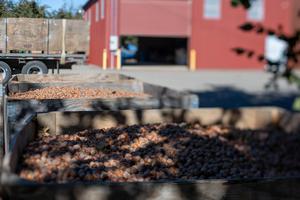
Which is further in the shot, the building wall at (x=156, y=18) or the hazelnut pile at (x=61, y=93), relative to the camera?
the building wall at (x=156, y=18)

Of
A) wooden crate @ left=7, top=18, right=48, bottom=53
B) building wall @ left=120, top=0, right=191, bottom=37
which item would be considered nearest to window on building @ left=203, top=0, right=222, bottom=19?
building wall @ left=120, top=0, right=191, bottom=37

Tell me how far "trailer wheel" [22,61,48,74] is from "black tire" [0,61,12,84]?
19cm

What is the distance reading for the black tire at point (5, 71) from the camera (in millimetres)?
4582

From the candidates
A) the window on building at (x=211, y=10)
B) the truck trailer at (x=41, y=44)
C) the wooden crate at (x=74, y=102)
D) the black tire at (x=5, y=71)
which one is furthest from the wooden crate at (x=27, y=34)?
the window on building at (x=211, y=10)

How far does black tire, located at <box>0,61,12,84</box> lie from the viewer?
4.58 meters

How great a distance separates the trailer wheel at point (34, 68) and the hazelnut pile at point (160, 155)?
0.60 m

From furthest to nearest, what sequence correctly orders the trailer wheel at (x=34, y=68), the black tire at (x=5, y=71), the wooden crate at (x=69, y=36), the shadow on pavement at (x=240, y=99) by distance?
the shadow on pavement at (x=240, y=99)
the trailer wheel at (x=34, y=68)
the wooden crate at (x=69, y=36)
the black tire at (x=5, y=71)

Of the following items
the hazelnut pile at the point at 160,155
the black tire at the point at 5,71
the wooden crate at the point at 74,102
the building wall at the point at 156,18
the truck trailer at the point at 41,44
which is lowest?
the hazelnut pile at the point at 160,155

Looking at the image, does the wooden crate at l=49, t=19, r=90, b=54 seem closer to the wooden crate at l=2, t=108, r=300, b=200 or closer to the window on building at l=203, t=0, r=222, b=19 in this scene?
the wooden crate at l=2, t=108, r=300, b=200

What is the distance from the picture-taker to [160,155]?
504 cm

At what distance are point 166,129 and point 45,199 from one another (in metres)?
2.80

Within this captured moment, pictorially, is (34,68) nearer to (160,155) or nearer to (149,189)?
(160,155)

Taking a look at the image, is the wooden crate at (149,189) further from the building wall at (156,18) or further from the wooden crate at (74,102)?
the building wall at (156,18)

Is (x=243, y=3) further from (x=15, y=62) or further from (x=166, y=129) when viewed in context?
(x=166, y=129)
